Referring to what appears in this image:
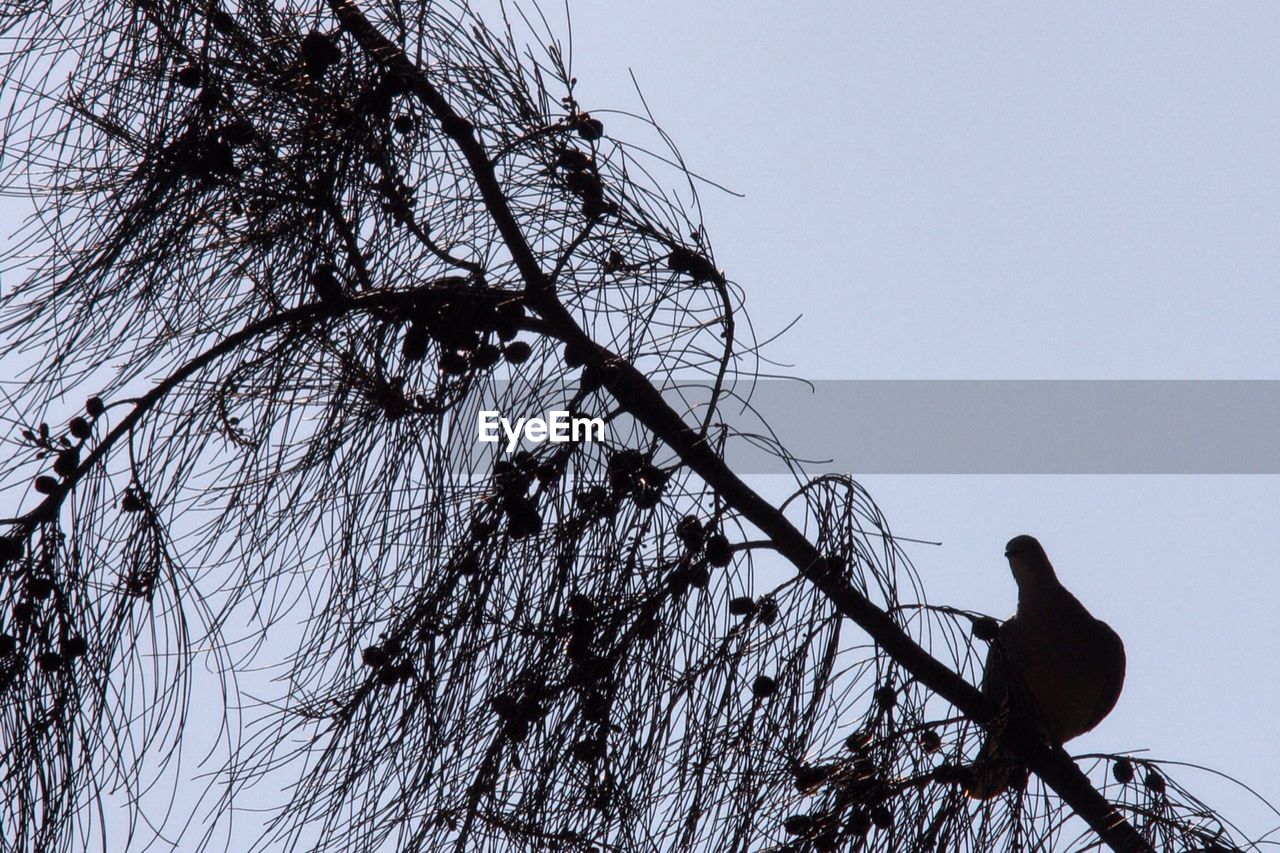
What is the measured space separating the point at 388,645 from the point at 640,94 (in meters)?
0.80

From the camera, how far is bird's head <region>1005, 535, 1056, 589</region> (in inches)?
82.7

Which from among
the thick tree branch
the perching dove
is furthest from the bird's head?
the thick tree branch

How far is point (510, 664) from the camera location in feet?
5.19

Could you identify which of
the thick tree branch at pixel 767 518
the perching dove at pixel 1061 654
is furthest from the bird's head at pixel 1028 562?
the thick tree branch at pixel 767 518

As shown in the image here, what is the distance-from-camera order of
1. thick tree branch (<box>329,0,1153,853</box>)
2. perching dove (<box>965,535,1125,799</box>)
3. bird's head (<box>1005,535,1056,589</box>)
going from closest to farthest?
1. thick tree branch (<box>329,0,1153,853</box>)
2. perching dove (<box>965,535,1125,799</box>)
3. bird's head (<box>1005,535,1056,589</box>)

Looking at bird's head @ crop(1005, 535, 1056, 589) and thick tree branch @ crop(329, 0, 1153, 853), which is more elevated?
bird's head @ crop(1005, 535, 1056, 589)

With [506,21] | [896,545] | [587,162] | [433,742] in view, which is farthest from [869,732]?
Answer: [506,21]

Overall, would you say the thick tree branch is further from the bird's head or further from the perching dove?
the bird's head

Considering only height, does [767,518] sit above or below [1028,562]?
below

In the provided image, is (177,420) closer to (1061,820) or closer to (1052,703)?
(1061,820)

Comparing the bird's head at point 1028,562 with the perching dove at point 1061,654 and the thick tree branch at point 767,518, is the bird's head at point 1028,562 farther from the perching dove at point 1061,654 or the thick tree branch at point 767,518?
the thick tree branch at point 767,518

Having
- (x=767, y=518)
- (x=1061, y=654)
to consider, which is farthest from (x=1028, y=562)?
(x=767, y=518)

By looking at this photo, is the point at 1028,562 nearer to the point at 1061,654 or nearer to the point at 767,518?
the point at 1061,654

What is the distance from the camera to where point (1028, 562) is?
214 cm
